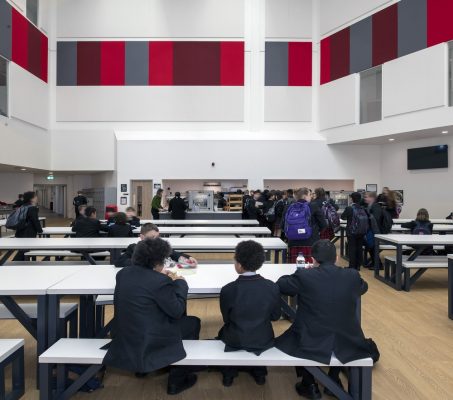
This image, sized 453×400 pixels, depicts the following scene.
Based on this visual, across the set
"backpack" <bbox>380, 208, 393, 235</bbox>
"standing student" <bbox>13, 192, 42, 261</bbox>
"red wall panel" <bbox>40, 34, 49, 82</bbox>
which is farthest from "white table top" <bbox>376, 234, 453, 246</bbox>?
"red wall panel" <bbox>40, 34, 49, 82</bbox>

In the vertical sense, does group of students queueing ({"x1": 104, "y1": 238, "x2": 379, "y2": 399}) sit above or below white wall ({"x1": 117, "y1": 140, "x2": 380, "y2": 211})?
below

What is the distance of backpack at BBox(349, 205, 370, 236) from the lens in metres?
6.30

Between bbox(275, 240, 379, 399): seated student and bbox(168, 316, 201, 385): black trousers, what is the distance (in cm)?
71

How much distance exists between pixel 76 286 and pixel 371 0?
11.9m

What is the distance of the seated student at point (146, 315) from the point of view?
2.12m

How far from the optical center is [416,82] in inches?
397

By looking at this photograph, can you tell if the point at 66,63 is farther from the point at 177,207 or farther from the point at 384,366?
the point at 384,366

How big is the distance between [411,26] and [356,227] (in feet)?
22.4

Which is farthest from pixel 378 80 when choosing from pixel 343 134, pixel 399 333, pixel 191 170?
pixel 399 333

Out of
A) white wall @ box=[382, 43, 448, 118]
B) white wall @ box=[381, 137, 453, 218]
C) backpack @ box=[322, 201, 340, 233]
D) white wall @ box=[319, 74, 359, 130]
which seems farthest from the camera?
white wall @ box=[319, 74, 359, 130]

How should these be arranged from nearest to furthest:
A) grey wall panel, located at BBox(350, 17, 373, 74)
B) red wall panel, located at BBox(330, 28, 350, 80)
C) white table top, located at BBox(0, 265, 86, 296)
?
1. white table top, located at BBox(0, 265, 86, 296)
2. grey wall panel, located at BBox(350, 17, 373, 74)
3. red wall panel, located at BBox(330, 28, 350, 80)

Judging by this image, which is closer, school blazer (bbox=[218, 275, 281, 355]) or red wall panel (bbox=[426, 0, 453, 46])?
school blazer (bbox=[218, 275, 281, 355])

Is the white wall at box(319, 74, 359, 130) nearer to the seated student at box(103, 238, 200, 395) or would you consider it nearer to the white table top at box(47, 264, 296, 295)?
the white table top at box(47, 264, 296, 295)

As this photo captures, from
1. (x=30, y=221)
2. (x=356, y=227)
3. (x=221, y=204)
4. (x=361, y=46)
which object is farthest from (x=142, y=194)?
(x=356, y=227)
